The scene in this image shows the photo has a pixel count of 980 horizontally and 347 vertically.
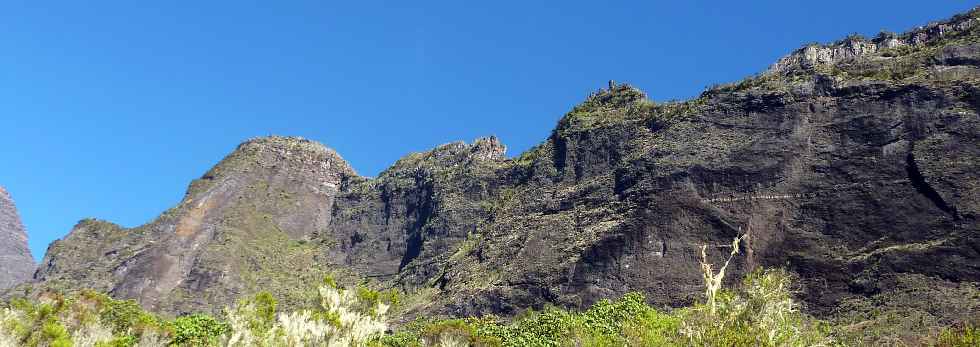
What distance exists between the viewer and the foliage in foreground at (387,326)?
28438 mm

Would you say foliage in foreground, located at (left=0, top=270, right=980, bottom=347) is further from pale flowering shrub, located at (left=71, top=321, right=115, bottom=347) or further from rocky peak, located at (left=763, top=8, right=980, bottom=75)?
rocky peak, located at (left=763, top=8, right=980, bottom=75)

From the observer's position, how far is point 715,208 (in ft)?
332

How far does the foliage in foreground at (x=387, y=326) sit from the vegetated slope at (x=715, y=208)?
58.4 feet

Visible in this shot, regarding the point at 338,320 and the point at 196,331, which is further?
the point at 196,331

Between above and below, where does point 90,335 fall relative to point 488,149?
below

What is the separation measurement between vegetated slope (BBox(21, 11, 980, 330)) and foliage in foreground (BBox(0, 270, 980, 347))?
1780 cm

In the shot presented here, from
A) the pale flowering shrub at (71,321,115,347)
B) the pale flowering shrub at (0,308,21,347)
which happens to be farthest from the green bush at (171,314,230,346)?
the pale flowering shrub at (0,308,21,347)

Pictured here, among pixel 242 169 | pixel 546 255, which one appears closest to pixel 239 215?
pixel 242 169

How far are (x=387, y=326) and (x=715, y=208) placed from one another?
70318mm

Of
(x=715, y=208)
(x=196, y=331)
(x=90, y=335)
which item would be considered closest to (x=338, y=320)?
(x=90, y=335)

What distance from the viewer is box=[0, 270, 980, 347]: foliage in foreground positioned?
28438 mm

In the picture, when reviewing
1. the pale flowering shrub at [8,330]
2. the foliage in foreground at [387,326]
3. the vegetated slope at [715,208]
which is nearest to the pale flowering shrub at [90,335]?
the foliage in foreground at [387,326]

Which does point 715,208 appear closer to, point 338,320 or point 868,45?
point 868,45

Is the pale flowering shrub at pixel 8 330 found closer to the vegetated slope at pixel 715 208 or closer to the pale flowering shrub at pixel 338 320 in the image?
the pale flowering shrub at pixel 338 320
